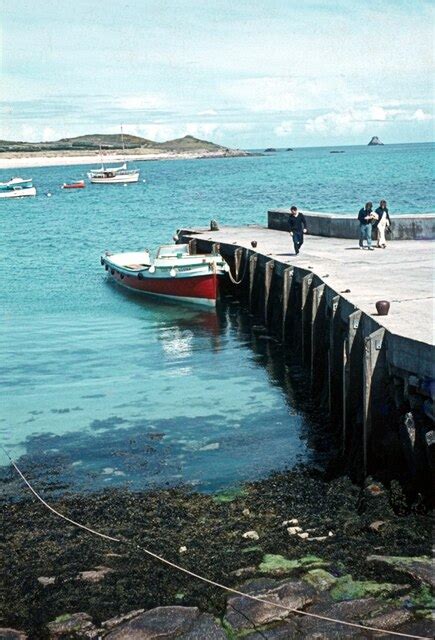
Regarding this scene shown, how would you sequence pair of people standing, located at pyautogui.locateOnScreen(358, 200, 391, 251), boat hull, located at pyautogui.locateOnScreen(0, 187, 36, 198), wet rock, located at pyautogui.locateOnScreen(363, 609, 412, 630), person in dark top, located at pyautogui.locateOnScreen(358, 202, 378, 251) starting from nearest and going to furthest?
1. wet rock, located at pyautogui.locateOnScreen(363, 609, 412, 630)
2. person in dark top, located at pyautogui.locateOnScreen(358, 202, 378, 251)
3. pair of people standing, located at pyautogui.locateOnScreen(358, 200, 391, 251)
4. boat hull, located at pyautogui.locateOnScreen(0, 187, 36, 198)

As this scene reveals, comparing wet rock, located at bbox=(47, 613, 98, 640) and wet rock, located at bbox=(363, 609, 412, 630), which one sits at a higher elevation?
wet rock, located at bbox=(363, 609, 412, 630)

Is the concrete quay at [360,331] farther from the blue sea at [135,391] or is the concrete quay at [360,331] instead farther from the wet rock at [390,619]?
the wet rock at [390,619]

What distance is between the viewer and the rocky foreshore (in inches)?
414

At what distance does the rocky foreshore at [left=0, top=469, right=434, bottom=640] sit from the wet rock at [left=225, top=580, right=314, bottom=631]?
0.02m

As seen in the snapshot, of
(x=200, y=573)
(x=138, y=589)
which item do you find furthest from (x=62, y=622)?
(x=200, y=573)

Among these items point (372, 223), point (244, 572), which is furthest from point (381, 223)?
point (244, 572)

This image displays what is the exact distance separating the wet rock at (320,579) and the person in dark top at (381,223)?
19.5m

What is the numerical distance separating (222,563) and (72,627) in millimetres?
2363

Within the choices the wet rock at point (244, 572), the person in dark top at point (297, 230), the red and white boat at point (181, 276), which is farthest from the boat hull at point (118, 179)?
the wet rock at point (244, 572)

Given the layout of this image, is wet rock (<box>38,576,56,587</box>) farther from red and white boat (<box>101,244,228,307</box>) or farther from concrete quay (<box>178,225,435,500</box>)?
red and white boat (<box>101,244,228,307</box>)

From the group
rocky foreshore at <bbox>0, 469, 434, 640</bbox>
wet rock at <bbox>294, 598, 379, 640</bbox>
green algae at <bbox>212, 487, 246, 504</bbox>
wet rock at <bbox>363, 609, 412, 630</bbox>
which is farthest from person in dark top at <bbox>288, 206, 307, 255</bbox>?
wet rock at <bbox>363, 609, 412, 630</bbox>

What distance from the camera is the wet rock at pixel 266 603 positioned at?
10.5m

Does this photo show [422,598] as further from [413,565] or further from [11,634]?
[11,634]

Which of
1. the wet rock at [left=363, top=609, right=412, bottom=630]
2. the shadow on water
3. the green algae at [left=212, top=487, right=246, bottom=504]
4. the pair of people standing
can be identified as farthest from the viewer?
the pair of people standing
